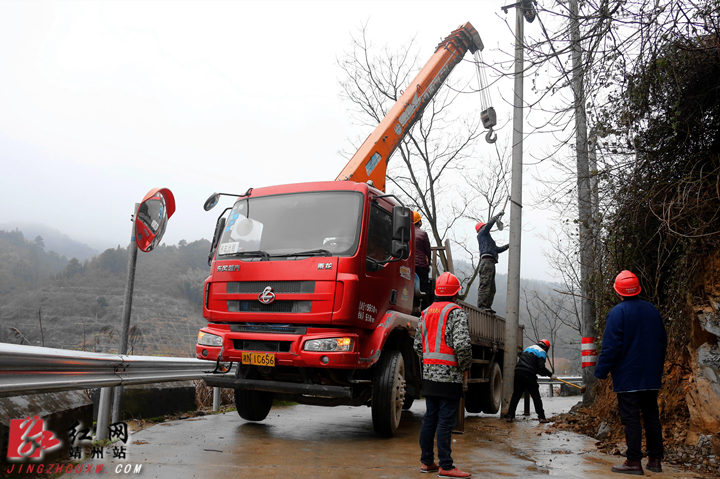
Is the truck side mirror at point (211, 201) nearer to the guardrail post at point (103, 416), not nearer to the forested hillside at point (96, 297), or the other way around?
the forested hillside at point (96, 297)

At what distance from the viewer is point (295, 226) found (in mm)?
6504

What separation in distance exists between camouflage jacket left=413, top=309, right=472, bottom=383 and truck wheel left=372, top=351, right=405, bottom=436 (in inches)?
58.8

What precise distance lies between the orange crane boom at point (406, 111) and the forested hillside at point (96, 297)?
118 inches

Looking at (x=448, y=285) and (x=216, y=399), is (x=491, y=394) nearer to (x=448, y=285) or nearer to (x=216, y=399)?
(x=216, y=399)

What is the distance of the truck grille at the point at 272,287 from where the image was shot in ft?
19.5

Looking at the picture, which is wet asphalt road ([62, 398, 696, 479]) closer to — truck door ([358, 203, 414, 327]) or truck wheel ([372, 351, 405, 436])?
truck wheel ([372, 351, 405, 436])

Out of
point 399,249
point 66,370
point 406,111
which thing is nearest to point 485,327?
point 399,249

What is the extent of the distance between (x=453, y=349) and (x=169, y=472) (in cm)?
256

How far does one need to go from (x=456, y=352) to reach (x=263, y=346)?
89.2 inches

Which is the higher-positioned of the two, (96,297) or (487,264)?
(487,264)

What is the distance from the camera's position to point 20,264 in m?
16.7

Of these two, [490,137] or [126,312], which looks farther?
[490,137]

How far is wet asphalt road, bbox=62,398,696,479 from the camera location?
4672 millimetres

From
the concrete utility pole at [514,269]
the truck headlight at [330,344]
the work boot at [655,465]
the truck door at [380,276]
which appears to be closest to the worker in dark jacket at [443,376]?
the truck headlight at [330,344]
